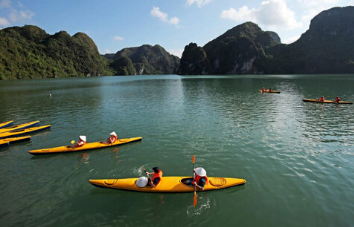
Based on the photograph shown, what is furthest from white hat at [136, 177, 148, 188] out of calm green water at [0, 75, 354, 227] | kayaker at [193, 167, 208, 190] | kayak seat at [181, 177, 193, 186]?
kayaker at [193, 167, 208, 190]

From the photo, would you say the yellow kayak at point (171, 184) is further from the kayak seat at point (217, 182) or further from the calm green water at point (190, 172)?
the calm green water at point (190, 172)

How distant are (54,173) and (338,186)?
1801 cm

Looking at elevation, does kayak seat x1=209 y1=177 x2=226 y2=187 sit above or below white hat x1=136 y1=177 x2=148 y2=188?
below

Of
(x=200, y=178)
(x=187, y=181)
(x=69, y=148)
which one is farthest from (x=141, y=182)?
(x=69, y=148)

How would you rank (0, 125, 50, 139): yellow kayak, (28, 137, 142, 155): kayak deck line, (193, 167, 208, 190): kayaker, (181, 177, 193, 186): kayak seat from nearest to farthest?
(193, 167, 208, 190): kayaker → (181, 177, 193, 186): kayak seat → (28, 137, 142, 155): kayak deck line → (0, 125, 50, 139): yellow kayak

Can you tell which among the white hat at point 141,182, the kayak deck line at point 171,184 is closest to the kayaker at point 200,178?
the kayak deck line at point 171,184

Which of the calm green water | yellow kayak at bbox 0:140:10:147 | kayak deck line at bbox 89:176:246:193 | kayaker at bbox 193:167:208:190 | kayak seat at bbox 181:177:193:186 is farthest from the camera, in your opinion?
yellow kayak at bbox 0:140:10:147

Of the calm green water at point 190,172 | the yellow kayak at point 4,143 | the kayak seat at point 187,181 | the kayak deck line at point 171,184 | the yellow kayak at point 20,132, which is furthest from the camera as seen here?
the yellow kayak at point 20,132

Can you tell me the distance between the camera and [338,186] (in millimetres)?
11406

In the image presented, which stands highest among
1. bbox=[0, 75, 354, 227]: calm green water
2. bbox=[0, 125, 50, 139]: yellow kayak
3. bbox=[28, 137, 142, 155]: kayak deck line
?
A: bbox=[0, 125, 50, 139]: yellow kayak

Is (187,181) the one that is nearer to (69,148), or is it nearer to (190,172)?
(190,172)

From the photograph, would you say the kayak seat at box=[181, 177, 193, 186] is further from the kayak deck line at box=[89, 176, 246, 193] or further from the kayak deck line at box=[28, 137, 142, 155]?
the kayak deck line at box=[28, 137, 142, 155]

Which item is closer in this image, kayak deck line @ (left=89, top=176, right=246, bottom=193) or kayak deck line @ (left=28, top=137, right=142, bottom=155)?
kayak deck line @ (left=89, top=176, right=246, bottom=193)

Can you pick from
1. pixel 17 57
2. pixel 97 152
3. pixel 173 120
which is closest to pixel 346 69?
pixel 173 120
